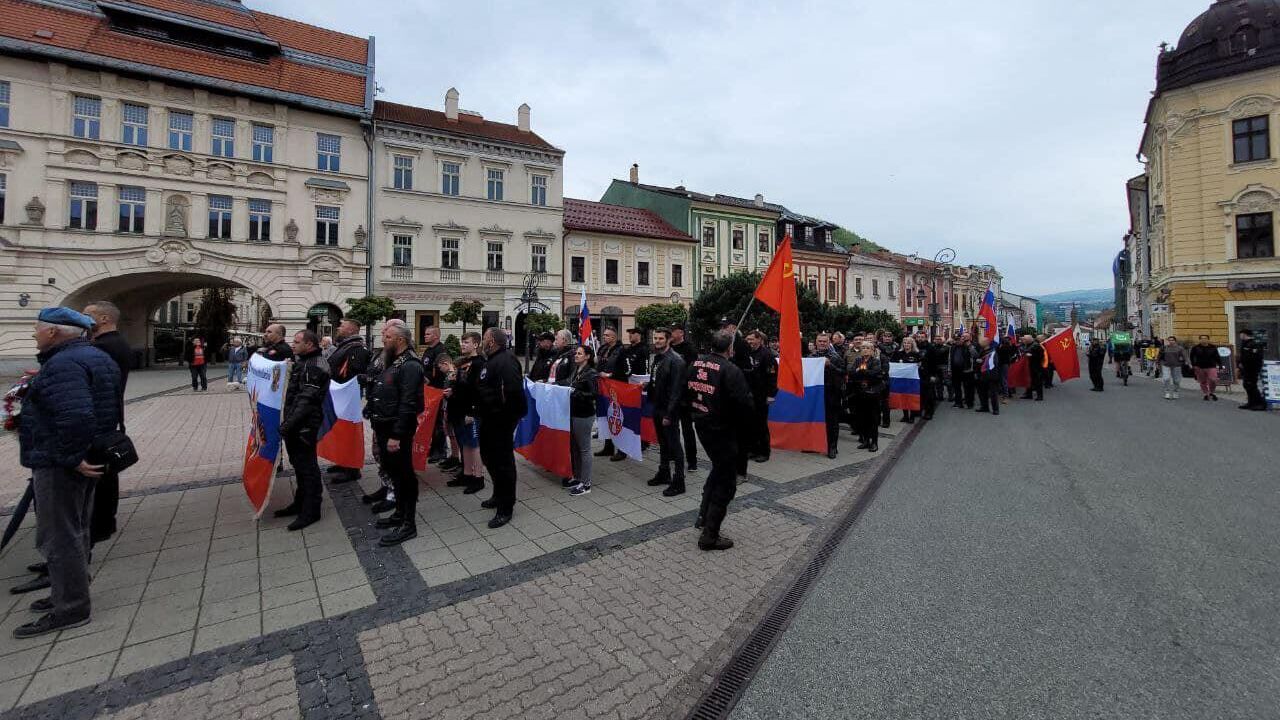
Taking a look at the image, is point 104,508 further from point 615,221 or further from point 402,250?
point 615,221

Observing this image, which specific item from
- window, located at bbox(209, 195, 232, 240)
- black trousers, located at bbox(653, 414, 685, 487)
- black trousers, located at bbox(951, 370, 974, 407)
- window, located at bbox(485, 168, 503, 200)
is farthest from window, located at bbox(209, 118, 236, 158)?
black trousers, located at bbox(951, 370, 974, 407)

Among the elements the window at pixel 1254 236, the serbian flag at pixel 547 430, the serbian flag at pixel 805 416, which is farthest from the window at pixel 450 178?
the window at pixel 1254 236

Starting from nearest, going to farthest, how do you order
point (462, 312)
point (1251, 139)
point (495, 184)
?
point (1251, 139), point (462, 312), point (495, 184)

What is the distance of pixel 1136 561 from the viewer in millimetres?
4270

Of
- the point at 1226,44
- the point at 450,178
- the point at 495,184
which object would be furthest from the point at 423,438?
the point at 1226,44

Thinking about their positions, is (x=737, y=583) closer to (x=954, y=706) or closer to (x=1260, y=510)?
(x=954, y=706)

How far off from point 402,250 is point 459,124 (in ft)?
29.3

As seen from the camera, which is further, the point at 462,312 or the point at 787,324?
the point at 462,312

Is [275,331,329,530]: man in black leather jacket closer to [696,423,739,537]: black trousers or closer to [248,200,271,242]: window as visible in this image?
[696,423,739,537]: black trousers

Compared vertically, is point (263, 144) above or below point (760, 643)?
above

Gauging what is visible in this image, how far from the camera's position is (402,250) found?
29.4m

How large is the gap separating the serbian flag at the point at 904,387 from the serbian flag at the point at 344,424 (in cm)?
996

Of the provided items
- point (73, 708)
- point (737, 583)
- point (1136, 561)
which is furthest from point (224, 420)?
point (1136, 561)

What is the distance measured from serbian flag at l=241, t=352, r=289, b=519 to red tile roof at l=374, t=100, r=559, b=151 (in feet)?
94.1
